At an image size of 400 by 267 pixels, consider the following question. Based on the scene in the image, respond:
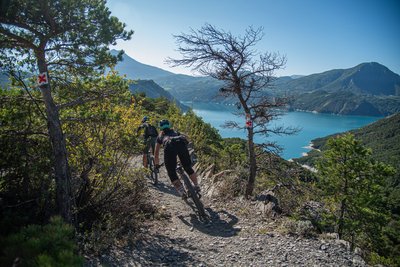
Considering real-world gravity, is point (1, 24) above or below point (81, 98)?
above

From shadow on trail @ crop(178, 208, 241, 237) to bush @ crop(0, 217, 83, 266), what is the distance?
3.94 meters

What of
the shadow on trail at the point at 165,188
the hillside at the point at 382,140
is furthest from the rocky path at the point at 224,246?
the hillside at the point at 382,140

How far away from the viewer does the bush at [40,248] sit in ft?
6.89

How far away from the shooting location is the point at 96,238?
14.1ft

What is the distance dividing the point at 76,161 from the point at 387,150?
139445 millimetres

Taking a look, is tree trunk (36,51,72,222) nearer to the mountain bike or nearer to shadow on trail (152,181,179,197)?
the mountain bike

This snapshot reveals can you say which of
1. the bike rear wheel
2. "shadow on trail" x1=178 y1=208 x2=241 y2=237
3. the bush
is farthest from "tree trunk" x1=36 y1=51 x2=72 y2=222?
the bike rear wheel

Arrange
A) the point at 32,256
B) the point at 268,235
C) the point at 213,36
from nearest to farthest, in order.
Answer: the point at 32,256 → the point at 268,235 → the point at 213,36

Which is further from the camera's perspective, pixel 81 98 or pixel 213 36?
pixel 213 36

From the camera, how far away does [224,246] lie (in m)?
5.16

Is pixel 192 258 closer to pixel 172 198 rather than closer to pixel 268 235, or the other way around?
pixel 268 235

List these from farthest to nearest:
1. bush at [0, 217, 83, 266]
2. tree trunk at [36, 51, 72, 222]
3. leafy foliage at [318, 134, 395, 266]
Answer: leafy foliage at [318, 134, 395, 266], tree trunk at [36, 51, 72, 222], bush at [0, 217, 83, 266]

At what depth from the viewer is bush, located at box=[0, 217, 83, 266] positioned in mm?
2100

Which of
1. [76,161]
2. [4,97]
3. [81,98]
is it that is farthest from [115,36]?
[76,161]
